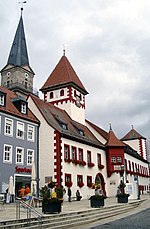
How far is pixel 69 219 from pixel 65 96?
28.6 m

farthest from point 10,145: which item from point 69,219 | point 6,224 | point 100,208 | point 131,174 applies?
point 131,174

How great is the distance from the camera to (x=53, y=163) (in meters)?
32.4

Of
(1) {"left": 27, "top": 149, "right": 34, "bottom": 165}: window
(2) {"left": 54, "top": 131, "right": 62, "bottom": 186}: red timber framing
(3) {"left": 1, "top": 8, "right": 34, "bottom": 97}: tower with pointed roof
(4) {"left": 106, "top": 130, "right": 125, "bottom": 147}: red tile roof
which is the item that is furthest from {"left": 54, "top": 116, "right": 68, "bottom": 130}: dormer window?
(3) {"left": 1, "top": 8, "right": 34, "bottom": 97}: tower with pointed roof

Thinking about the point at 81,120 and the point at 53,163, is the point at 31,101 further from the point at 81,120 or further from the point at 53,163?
the point at 81,120

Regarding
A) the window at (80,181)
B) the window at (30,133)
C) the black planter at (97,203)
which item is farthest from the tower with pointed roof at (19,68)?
the black planter at (97,203)

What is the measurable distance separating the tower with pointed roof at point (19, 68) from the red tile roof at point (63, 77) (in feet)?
93.8

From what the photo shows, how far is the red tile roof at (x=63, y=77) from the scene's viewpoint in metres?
45.2

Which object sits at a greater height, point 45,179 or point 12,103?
point 12,103

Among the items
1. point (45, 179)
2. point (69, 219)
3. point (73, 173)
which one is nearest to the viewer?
point (69, 219)

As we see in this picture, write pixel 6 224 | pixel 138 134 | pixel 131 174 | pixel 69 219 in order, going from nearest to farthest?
pixel 6 224 → pixel 69 219 → pixel 131 174 → pixel 138 134

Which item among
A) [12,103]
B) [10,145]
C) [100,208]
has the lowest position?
[100,208]

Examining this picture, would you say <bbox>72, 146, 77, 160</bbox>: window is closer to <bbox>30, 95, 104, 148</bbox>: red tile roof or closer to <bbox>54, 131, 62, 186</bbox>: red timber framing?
<bbox>30, 95, 104, 148</bbox>: red tile roof

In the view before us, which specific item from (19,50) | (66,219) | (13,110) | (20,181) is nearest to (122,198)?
(20,181)

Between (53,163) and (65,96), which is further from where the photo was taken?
(65,96)
